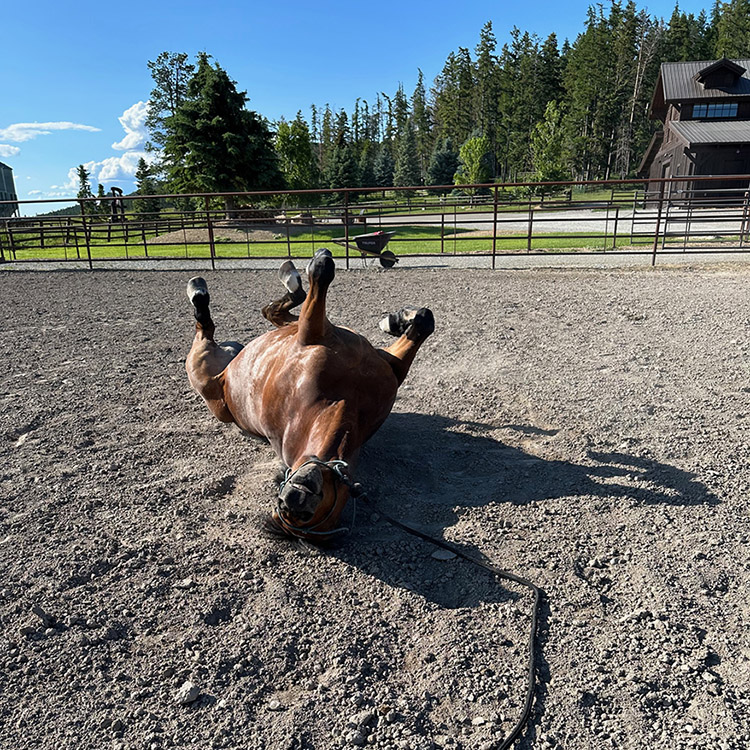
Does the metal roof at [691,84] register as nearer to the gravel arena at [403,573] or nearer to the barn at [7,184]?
the gravel arena at [403,573]

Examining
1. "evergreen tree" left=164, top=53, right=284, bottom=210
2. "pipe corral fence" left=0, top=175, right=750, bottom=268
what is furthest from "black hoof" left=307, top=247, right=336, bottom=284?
"evergreen tree" left=164, top=53, right=284, bottom=210

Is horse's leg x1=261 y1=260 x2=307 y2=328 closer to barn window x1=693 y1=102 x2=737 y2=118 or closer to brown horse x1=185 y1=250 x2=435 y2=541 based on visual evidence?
brown horse x1=185 y1=250 x2=435 y2=541

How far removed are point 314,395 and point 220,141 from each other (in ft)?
84.4

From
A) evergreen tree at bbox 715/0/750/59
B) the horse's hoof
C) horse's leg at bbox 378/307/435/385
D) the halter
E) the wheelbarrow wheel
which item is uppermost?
evergreen tree at bbox 715/0/750/59

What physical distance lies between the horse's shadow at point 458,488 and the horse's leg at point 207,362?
0.92m

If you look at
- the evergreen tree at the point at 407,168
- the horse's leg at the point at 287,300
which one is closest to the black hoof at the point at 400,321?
the horse's leg at the point at 287,300

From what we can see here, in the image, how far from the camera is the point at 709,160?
28672mm

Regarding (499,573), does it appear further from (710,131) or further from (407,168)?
(407,168)

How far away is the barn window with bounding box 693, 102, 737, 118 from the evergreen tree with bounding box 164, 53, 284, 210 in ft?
76.6

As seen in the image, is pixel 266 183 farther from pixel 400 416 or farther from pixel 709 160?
pixel 400 416

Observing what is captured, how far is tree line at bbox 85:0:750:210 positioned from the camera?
85.1 feet

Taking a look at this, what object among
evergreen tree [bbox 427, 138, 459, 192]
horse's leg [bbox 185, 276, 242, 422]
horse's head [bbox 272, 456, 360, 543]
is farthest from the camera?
evergreen tree [bbox 427, 138, 459, 192]

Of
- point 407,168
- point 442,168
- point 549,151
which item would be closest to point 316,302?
point 549,151

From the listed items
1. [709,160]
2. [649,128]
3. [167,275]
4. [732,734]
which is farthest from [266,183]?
[649,128]
